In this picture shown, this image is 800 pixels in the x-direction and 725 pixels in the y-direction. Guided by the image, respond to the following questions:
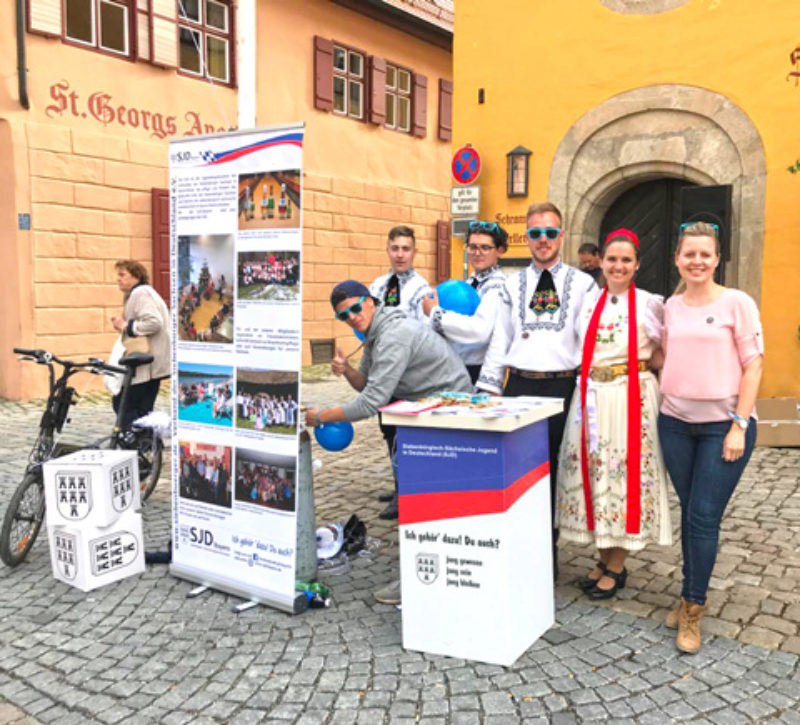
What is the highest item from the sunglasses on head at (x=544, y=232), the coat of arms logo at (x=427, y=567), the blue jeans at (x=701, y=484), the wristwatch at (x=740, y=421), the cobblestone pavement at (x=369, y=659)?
the sunglasses on head at (x=544, y=232)

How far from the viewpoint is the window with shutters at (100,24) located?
10297 mm

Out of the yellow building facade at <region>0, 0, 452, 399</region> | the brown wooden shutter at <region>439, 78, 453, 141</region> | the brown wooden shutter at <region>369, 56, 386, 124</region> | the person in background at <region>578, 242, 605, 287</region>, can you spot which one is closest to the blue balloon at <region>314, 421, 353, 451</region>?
the person in background at <region>578, 242, 605, 287</region>

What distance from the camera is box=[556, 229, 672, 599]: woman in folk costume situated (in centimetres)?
351

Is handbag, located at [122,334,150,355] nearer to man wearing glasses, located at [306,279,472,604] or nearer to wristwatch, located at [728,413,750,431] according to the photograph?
man wearing glasses, located at [306,279,472,604]

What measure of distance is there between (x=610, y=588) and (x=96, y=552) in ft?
8.51

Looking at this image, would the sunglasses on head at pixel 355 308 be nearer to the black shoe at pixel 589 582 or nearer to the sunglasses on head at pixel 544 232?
the sunglasses on head at pixel 544 232

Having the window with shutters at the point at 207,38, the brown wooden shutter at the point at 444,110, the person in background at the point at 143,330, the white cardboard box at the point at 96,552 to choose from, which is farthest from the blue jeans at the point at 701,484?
the brown wooden shutter at the point at 444,110

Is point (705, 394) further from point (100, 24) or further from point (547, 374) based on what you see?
point (100, 24)

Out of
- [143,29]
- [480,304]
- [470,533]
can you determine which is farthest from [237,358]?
[143,29]

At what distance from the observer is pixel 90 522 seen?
4.02m

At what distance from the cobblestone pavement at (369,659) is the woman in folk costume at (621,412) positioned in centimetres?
48

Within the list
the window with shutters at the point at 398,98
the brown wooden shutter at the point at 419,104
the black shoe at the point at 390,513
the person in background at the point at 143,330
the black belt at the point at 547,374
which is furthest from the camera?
the brown wooden shutter at the point at 419,104

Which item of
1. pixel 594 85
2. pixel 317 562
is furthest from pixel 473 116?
pixel 317 562

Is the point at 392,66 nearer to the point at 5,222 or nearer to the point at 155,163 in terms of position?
the point at 155,163
